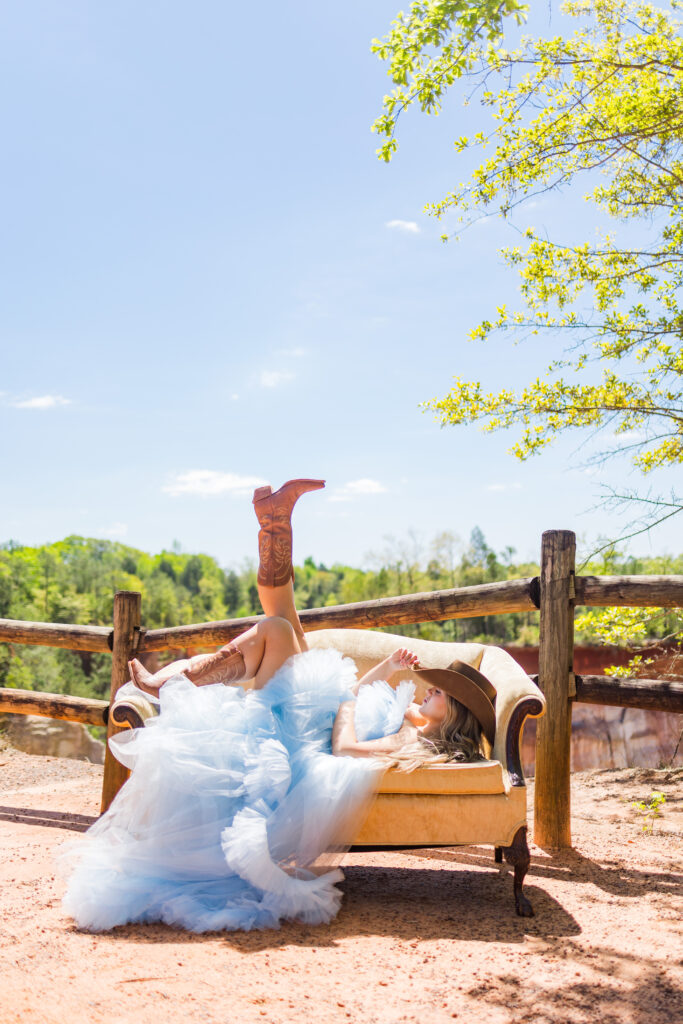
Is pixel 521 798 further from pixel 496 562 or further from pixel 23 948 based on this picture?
pixel 496 562

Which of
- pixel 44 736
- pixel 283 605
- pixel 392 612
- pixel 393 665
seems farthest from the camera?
pixel 44 736

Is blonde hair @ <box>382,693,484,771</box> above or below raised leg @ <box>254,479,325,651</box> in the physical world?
below

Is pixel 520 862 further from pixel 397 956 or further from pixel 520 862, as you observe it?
pixel 397 956

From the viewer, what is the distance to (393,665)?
3463 millimetres

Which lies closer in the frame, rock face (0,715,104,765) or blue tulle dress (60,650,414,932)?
blue tulle dress (60,650,414,932)

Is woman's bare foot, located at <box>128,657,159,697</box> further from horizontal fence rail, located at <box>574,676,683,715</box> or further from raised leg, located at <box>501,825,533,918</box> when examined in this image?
horizontal fence rail, located at <box>574,676,683,715</box>

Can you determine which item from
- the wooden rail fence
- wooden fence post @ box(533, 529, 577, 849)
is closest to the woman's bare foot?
the wooden rail fence

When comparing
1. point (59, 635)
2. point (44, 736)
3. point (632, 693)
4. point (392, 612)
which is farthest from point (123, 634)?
point (44, 736)

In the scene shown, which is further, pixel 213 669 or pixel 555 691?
pixel 555 691

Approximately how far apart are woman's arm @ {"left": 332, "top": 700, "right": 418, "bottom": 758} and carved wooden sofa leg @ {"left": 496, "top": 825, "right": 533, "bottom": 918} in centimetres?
59

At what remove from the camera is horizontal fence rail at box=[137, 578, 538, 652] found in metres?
4.48

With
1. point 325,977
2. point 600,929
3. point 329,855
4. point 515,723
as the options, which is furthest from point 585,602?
point 325,977

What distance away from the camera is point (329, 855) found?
9.84 feet

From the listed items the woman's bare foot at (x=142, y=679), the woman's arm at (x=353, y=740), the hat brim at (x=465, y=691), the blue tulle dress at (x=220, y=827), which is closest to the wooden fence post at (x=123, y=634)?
the woman's bare foot at (x=142, y=679)
